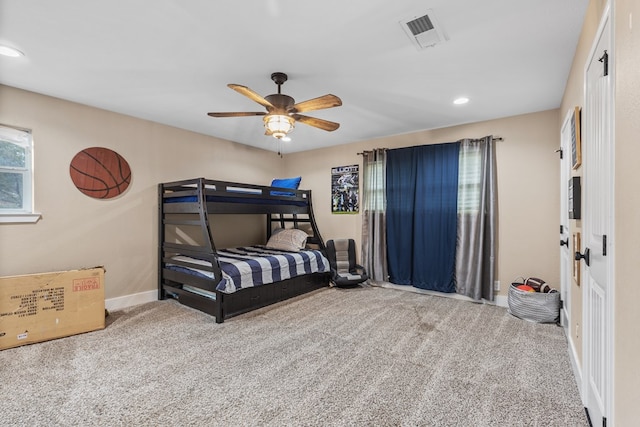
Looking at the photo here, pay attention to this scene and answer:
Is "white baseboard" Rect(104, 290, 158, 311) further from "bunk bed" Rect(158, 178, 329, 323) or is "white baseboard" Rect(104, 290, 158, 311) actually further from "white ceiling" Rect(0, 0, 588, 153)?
"white ceiling" Rect(0, 0, 588, 153)

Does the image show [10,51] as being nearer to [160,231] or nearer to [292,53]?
[292,53]

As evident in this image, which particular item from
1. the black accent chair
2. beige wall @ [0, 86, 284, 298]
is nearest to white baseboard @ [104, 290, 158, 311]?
beige wall @ [0, 86, 284, 298]

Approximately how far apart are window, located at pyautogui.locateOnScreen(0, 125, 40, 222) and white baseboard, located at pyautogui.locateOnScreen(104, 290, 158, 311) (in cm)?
116

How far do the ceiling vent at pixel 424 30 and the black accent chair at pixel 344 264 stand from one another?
3089 millimetres

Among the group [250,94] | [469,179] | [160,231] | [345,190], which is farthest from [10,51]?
[469,179]

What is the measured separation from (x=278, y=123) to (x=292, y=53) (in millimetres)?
548

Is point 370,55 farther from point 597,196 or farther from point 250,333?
point 250,333

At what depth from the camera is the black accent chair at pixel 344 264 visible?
4.40 meters

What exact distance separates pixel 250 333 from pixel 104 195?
2309mm

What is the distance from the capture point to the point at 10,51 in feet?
7.26

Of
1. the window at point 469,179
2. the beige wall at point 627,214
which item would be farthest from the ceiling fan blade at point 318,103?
the window at point 469,179

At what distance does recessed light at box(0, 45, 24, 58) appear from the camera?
2.16m

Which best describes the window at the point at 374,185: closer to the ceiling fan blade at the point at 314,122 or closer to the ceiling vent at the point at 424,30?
the ceiling fan blade at the point at 314,122

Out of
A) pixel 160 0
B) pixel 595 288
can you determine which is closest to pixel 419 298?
pixel 595 288
